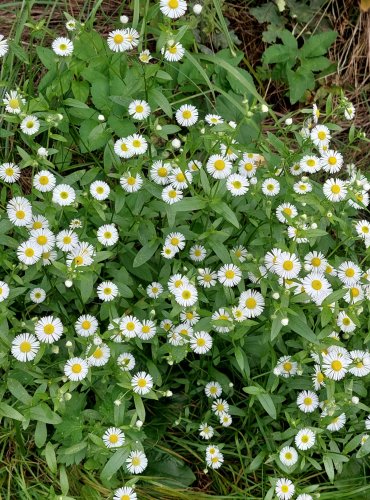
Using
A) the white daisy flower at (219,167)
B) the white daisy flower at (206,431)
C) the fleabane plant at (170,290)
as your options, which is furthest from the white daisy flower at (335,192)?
the white daisy flower at (206,431)

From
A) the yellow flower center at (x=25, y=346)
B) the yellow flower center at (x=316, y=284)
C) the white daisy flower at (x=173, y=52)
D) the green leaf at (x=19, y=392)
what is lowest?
the green leaf at (x=19, y=392)

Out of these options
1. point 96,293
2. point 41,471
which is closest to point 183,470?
point 41,471

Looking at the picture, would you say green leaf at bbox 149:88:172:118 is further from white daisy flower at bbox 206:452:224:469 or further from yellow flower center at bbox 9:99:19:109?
white daisy flower at bbox 206:452:224:469

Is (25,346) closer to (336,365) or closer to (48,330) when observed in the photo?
(48,330)

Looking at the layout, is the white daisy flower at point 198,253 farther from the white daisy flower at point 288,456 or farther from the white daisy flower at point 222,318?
the white daisy flower at point 288,456

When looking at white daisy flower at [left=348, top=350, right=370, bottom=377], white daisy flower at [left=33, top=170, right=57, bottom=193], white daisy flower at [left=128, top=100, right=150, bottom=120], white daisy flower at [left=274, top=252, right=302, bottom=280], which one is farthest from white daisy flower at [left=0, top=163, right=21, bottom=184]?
white daisy flower at [left=348, top=350, right=370, bottom=377]

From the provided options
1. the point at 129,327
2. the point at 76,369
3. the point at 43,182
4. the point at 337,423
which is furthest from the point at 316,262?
the point at 43,182

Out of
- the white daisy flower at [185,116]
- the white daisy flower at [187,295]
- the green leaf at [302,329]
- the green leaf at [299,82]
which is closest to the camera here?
the green leaf at [302,329]
